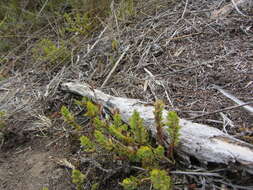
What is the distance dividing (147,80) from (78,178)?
1019 millimetres

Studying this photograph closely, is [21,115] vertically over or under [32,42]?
under

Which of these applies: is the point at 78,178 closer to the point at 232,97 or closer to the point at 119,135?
the point at 119,135

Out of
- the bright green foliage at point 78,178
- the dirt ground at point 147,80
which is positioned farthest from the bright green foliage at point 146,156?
the dirt ground at point 147,80

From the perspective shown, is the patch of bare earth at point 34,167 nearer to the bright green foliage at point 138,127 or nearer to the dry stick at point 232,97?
the bright green foliage at point 138,127

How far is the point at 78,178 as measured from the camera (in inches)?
57.7

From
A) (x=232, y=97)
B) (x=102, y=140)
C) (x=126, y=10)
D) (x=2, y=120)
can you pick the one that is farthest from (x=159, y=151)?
(x=126, y=10)

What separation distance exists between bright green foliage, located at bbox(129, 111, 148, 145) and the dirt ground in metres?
0.44

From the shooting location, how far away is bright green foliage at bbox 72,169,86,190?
1.44 m

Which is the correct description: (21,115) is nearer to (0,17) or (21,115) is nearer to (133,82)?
(133,82)

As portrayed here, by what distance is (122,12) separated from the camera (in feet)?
10.4

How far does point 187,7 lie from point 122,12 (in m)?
0.76

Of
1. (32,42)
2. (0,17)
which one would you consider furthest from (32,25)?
(0,17)

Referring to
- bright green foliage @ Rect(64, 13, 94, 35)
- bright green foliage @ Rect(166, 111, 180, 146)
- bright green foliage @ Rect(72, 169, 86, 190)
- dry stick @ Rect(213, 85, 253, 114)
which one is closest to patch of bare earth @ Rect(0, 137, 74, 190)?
bright green foliage @ Rect(72, 169, 86, 190)

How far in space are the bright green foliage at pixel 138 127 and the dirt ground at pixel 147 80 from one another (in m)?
0.44
